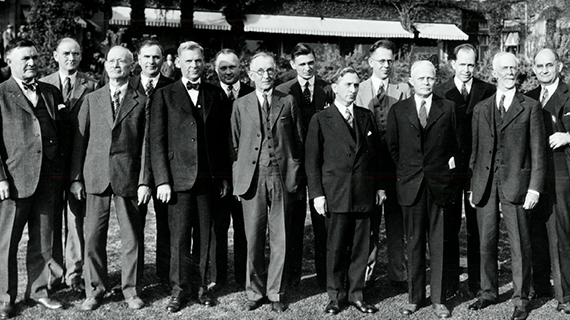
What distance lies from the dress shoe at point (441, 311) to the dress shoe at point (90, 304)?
3.24 m

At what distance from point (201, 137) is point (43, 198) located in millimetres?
1640

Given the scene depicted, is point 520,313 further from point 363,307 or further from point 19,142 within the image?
point 19,142

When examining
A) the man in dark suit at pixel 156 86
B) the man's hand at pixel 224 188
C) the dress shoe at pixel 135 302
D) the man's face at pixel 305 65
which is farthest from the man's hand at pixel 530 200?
the dress shoe at pixel 135 302

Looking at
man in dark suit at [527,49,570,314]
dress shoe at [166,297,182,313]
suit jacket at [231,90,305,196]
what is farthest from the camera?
man in dark suit at [527,49,570,314]

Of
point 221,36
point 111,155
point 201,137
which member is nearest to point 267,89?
point 201,137

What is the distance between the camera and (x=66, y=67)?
20.9 feet

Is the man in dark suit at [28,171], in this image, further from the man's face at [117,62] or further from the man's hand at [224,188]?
the man's hand at [224,188]

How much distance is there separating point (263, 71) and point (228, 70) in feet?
2.57

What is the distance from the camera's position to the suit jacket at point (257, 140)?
5.70 metres

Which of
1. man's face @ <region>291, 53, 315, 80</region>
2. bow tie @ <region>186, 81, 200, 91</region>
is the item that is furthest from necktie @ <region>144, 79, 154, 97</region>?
man's face @ <region>291, 53, 315, 80</region>

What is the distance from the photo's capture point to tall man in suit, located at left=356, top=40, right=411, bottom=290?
20.6 ft

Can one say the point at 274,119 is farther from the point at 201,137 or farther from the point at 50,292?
the point at 50,292

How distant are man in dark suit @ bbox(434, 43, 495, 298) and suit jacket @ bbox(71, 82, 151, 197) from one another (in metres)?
3.07

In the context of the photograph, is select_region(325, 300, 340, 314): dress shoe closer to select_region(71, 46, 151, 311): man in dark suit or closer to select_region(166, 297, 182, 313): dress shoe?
select_region(166, 297, 182, 313): dress shoe
